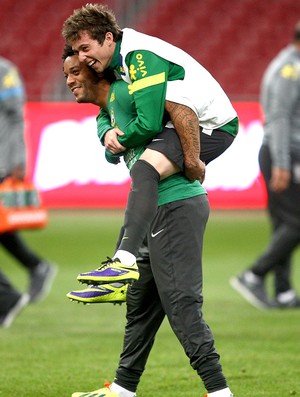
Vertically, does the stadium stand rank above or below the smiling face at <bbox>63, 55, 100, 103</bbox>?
above

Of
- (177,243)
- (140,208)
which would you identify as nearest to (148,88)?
(140,208)

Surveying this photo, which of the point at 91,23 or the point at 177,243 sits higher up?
the point at 91,23

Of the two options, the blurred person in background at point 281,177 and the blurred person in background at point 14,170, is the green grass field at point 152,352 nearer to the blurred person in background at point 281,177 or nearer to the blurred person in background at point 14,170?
the blurred person in background at point 14,170

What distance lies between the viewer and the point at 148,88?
4.42m

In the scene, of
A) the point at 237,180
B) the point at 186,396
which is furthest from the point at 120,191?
the point at 186,396

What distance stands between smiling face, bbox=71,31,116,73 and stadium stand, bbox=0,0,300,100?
1537 cm

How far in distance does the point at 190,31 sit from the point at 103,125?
53.9ft

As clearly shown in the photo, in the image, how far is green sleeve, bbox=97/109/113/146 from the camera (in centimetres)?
479

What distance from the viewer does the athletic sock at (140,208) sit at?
172 inches

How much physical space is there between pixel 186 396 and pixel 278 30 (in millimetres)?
16116

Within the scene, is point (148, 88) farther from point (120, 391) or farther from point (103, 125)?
point (120, 391)

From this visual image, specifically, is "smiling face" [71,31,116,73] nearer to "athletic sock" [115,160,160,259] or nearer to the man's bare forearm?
the man's bare forearm

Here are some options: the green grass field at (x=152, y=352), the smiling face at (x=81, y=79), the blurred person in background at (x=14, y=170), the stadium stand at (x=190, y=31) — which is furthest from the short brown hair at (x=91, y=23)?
the stadium stand at (x=190, y=31)

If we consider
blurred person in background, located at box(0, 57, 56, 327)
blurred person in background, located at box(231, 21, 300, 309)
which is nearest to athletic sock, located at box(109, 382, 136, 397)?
blurred person in background, located at box(0, 57, 56, 327)
